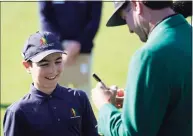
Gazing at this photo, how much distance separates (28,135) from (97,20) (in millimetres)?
3926

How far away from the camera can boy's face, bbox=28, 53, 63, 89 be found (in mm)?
4387

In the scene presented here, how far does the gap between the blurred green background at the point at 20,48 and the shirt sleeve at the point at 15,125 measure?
13.7ft

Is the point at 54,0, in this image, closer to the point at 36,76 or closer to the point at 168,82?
the point at 36,76

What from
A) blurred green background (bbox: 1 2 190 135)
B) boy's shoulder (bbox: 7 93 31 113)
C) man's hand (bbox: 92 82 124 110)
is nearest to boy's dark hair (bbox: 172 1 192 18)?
man's hand (bbox: 92 82 124 110)

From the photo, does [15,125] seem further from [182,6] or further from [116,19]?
[182,6]

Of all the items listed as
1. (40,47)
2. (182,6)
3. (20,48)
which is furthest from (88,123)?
(20,48)

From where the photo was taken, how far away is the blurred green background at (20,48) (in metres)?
10.0

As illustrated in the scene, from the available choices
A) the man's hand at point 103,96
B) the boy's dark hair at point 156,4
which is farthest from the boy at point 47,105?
the boy's dark hair at point 156,4

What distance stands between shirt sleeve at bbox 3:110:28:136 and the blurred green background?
13.7 feet

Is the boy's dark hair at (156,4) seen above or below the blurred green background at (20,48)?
above

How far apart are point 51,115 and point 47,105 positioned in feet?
Answer: 0.29

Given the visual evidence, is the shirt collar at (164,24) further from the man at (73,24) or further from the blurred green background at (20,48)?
the blurred green background at (20,48)

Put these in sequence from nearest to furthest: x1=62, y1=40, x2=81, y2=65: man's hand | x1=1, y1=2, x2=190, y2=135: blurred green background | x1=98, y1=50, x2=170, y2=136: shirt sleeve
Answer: x1=98, y1=50, x2=170, y2=136: shirt sleeve → x1=62, y1=40, x2=81, y2=65: man's hand → x1=1, y1=2, x2=190, y2=135: blurred green background

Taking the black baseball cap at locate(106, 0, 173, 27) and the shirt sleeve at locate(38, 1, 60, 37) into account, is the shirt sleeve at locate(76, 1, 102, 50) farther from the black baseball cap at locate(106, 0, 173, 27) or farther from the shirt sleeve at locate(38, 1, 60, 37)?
the black baseball cap at locate(106, 0, 173, 27)
